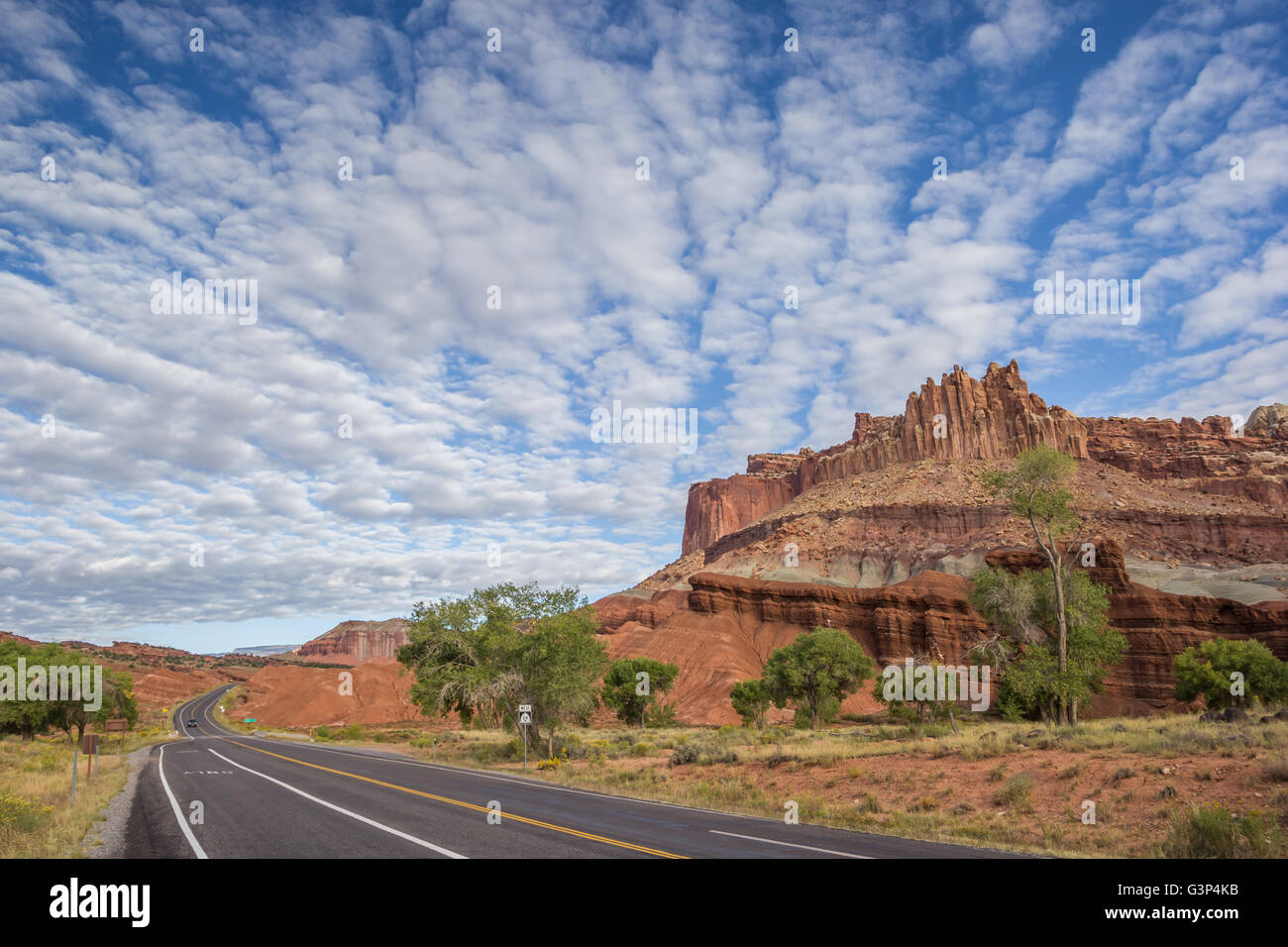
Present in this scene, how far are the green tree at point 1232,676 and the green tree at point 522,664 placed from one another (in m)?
49.0

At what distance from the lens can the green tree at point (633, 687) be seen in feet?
229

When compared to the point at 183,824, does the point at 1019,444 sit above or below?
above

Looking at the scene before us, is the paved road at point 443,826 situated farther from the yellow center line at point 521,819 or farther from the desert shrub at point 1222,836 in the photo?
the desert shrub at point 1222,836

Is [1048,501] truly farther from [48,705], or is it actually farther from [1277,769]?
[48,705]

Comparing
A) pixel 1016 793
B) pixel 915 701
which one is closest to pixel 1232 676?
pixel 915 701

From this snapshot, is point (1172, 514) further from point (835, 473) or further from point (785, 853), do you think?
point (785, 853)

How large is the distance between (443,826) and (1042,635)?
108 feet

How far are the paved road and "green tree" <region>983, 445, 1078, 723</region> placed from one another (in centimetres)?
2164

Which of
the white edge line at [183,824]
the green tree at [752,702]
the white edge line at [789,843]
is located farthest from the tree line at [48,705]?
the white edge line at [789,843]

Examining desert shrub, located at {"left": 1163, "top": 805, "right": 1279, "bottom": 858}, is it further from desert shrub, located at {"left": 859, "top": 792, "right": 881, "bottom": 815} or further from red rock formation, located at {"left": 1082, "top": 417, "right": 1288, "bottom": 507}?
red rock formation, located at {"left": 1082, "top": 417, "right": 1288, "bottom": 507}

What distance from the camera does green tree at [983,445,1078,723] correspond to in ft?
104

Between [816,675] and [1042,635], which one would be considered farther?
[816,675]

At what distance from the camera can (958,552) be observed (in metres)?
110

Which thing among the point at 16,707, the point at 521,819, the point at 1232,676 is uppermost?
the point at 521,819
